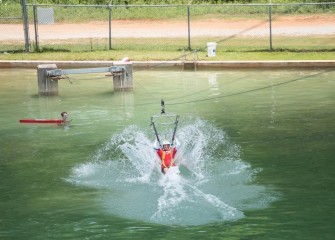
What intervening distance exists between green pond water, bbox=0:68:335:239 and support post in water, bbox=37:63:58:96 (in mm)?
304

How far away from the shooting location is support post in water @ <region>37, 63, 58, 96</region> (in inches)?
A: 1225

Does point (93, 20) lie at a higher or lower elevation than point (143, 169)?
higher

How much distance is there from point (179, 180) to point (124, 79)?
12495 millimetres

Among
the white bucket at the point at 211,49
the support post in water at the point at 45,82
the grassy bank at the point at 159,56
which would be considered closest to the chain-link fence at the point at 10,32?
the grassy bank at the point at 159,56

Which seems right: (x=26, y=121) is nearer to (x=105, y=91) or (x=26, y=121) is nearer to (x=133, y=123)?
(x=133, y=123)

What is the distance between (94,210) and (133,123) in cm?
854

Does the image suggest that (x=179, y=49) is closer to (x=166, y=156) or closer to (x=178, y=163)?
(x=178, y=163)

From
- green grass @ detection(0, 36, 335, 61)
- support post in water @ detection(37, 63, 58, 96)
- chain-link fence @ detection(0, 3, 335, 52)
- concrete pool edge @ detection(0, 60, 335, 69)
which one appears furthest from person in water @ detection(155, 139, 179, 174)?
chain-link fence @ detection(0, 3, 335, 52)

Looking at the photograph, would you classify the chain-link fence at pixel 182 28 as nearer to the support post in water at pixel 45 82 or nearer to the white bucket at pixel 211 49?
the white bucket at pixel 211 49

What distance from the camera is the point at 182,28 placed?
4497cm

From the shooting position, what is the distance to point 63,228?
16875mm

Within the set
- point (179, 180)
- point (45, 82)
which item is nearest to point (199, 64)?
point (45, 82)

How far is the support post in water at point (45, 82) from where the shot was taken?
31.1 meters

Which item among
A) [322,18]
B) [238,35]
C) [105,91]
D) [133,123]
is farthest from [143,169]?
[322,18]
